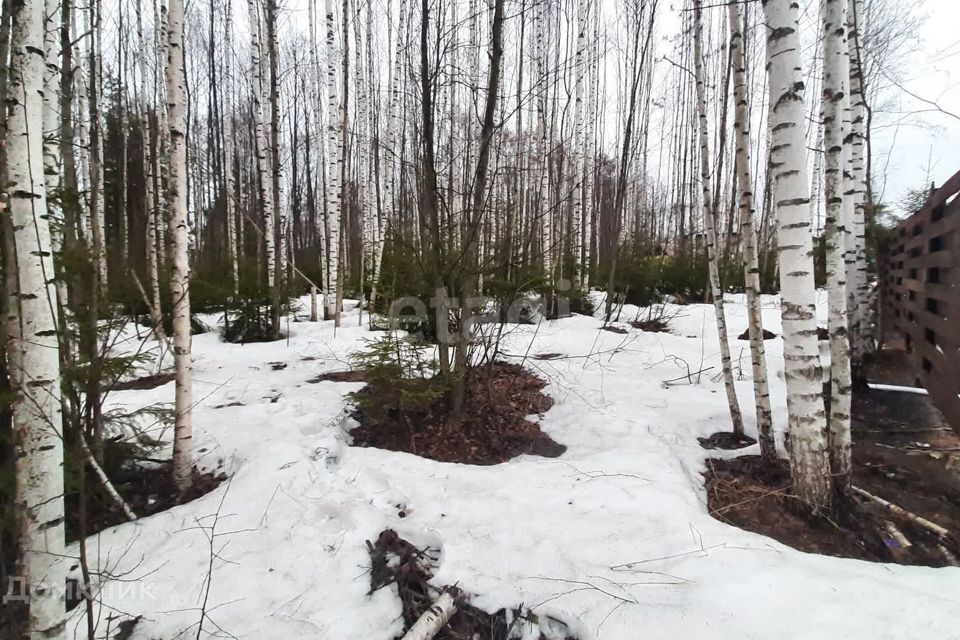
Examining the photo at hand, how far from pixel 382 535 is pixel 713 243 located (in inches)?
144

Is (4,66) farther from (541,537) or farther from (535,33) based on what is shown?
(535,33)

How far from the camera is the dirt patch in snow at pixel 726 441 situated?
11.7ft

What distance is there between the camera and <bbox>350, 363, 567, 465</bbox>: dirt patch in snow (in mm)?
3703

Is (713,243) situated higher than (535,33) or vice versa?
(535,33)

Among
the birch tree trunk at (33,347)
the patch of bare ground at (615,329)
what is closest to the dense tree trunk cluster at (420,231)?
the birch tree trunk at (33,347)

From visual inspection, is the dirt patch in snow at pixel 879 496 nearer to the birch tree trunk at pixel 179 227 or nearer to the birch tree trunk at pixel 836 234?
the birch tree trunk at pixel 836 234

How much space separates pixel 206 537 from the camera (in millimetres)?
2414

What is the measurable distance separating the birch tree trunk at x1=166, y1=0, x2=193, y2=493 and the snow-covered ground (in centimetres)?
51

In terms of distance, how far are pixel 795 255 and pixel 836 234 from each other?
23.1 inches

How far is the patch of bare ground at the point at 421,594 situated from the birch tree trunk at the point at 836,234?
2229 millimetres

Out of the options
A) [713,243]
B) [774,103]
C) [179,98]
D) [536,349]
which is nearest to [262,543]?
[179,98]

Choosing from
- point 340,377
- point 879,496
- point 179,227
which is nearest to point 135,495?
point 179,227

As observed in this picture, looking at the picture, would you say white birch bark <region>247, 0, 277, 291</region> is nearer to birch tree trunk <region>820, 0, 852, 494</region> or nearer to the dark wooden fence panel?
birch tree trunk <region>820, 0, 852, 494</region>

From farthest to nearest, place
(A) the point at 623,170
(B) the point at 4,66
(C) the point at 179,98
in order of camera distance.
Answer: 1. (A) the point at 623,170
2. (C) the point at 179,98
3. (B) the point at 4,66
